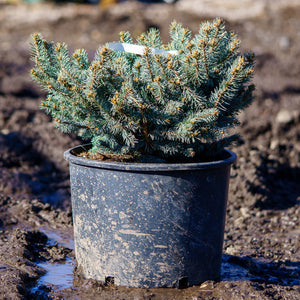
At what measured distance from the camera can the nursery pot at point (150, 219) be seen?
2.25 metres

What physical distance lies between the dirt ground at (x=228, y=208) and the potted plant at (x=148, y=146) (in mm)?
199

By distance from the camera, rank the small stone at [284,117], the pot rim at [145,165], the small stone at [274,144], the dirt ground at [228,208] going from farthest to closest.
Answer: the small stone at [284,117] → the small stone at [274,144] → the dirt ground at [228,208] → the pot rim at [145,165]

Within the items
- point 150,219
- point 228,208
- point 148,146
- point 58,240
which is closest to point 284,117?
point 228,208

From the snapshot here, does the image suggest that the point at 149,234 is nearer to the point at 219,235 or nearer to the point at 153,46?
the point at 219,235

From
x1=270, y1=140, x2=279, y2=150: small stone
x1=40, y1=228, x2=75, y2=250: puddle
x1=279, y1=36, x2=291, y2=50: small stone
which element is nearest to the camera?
x1=40, y1=228, x2=75, y2=250: puddle

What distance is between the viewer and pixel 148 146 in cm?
241

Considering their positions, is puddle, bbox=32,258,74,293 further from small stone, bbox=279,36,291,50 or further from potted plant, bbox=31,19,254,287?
small stone, bbox=279,36,291,50

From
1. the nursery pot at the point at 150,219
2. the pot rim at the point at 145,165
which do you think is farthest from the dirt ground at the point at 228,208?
the pot rim at the point at 145,165

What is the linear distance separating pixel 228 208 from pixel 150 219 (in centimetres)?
210

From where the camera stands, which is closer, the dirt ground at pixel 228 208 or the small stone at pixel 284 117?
the dirt ground at pixel 228 208

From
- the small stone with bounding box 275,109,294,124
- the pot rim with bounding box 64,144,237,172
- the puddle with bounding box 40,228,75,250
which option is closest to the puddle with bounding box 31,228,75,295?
the puddle with bounding box 40,228,75,250

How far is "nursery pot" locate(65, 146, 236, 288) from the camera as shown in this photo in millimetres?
2250

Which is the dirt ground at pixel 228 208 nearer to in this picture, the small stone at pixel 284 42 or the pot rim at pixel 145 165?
the pot rim at pixel 145 165

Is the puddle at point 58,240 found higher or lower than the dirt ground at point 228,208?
lower
